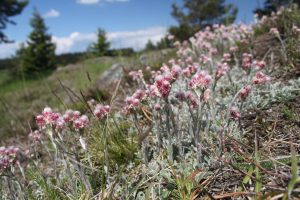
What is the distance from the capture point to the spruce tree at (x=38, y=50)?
30.7 metres

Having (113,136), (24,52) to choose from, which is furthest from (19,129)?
→ (24,52)

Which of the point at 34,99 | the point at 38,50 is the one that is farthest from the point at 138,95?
the point at 38,50

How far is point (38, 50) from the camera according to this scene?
101 ft

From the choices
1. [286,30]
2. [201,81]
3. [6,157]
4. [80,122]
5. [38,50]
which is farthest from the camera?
[38,50]

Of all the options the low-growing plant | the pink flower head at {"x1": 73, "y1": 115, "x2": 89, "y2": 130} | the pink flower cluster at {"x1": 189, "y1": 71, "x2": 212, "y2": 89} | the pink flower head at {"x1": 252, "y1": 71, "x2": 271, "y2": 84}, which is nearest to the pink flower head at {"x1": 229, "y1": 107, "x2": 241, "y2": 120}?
the low-growing plant

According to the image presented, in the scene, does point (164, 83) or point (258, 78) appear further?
point (258, 78)

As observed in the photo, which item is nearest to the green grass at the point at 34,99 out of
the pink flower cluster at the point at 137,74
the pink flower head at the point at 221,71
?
the pink flower cluster at the point at 137,74

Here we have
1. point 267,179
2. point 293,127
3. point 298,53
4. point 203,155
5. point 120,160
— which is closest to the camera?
point 267,179

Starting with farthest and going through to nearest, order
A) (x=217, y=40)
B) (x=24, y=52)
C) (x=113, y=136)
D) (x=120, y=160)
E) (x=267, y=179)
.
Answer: (x=24, y=52), (x=217, y=40), (x=113, y=136), (x=120, y=160), (x=267, y=179)

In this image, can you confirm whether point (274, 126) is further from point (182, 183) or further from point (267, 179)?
point (182, 183)

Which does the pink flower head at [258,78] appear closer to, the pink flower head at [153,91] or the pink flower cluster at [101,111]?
the pink flower head at [153,91]

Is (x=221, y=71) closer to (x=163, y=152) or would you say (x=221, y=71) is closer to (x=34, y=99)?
(x=163, y=152)

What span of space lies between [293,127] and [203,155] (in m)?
0.76

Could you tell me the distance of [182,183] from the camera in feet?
6.62
